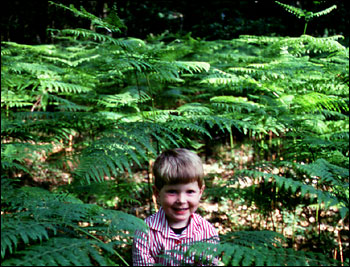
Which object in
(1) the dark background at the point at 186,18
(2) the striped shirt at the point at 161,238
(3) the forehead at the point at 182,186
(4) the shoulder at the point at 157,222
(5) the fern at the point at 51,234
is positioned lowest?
(2) the striped shirt at the point at 161,238

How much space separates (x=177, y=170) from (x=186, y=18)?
9.81 m

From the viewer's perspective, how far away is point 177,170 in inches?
71.2

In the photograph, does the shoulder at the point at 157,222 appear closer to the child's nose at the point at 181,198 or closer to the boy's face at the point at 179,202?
the boy's face at the point at 179,202

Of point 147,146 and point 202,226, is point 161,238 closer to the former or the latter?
point 202,226

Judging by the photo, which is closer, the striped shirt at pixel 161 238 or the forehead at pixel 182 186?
the striped shirt at pixel 161 238

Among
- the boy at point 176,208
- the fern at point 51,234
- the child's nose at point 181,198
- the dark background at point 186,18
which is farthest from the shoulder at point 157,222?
the dark background at point 186,18

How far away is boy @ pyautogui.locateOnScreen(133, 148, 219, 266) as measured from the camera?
173cm

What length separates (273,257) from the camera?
1.05 metres

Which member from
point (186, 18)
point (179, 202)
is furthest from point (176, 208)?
point (186, 18)

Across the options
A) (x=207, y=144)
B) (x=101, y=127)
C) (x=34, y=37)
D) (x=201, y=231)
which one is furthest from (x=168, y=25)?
(x=201, y=231)

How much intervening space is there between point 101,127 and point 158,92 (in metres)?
2.30

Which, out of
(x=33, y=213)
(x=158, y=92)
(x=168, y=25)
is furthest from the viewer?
(x=168, y=25)

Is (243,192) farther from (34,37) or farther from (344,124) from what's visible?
(34,37)

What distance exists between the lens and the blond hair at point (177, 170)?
180 centimetres
